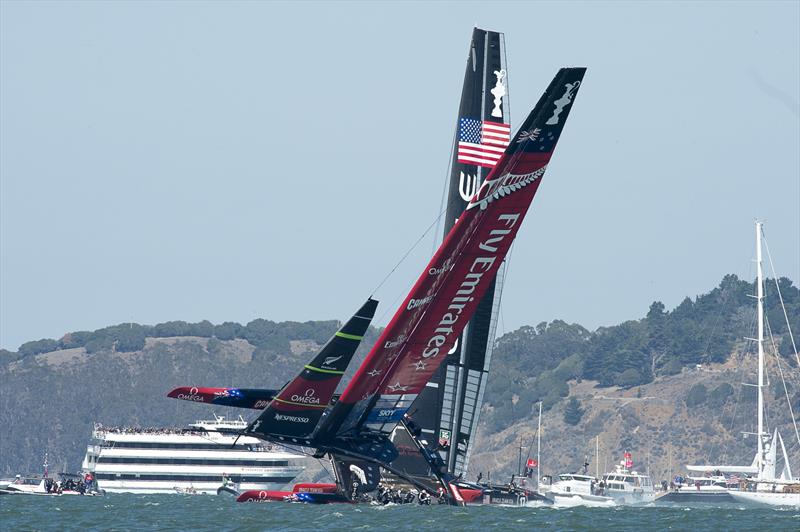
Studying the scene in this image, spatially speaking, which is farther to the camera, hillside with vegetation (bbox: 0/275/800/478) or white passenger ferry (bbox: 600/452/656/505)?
hillside with vegetation (bbox: 0/275/800/478)

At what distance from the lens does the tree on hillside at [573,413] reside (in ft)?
570

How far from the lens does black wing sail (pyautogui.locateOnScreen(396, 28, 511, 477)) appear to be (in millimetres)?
47375

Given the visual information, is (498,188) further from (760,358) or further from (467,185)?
(760,358)

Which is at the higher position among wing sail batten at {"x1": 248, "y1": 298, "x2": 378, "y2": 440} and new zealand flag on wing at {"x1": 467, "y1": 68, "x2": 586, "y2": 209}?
new zealand flag on wing at {"x1": 467, "y1": 68, "x2": 586, "y2": 209}

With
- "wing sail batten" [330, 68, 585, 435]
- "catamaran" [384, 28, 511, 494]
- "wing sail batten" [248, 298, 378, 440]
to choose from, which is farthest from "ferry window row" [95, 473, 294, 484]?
"wing sail batten" [248, 298, 378, 440]

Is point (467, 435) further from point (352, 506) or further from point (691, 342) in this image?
point (691, 342)

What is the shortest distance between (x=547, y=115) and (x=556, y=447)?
13153cm

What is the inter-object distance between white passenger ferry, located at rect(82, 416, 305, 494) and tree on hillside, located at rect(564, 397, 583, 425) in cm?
8915

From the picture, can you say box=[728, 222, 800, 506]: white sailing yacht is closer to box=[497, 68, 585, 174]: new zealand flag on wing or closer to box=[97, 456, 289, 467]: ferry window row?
box=[97, 456, 289, 467]: ferry window row

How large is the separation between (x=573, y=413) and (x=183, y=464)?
93.0 metres

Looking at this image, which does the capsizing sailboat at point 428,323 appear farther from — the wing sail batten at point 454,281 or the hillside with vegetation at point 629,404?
the hillside with vegetation at point 629,404

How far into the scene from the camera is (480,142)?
47.8 meters

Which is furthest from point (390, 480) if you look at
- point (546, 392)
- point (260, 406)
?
point (546, 392)

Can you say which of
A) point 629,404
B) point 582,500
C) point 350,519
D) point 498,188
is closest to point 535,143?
point 498,188
